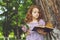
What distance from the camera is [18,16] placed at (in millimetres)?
1576

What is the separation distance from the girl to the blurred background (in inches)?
1.2

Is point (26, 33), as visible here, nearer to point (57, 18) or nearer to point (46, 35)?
point (46, 35)

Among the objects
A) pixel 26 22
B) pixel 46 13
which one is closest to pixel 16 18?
pixel 26 22

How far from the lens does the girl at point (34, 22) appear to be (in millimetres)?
1582

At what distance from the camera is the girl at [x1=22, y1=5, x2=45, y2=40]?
158 cm

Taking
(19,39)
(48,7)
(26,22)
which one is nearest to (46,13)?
(48,7)

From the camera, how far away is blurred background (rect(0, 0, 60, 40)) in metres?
1.57

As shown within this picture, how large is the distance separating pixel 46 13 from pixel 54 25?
0.34 ft

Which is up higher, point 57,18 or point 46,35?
point 57,18

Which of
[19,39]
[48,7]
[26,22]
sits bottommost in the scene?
[19,39]

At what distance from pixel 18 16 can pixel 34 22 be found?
0.41 ft

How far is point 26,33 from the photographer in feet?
5.17

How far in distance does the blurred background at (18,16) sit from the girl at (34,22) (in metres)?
0.03

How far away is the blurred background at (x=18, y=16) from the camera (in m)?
1.57
